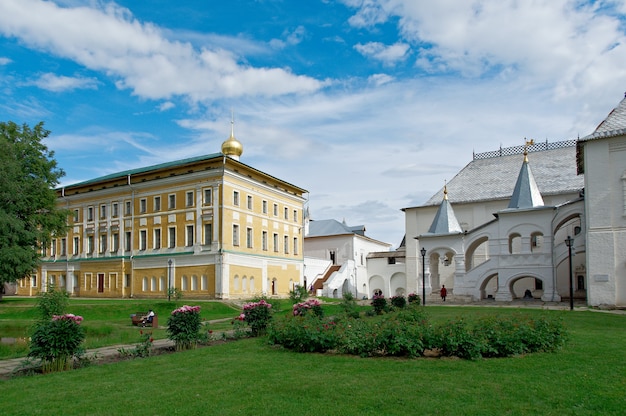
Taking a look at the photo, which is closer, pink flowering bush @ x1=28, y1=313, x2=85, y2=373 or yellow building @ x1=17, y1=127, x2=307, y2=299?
pink flowering bush @ x1=28, y1=313, x2=85, y2=373

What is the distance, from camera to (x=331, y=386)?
7.62 m

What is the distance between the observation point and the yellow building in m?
38.7

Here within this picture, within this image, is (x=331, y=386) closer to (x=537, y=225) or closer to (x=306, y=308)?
(x=306, y=308)

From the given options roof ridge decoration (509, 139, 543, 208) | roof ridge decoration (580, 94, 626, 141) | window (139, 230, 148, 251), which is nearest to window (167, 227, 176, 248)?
window (139, 230, 148, 251)

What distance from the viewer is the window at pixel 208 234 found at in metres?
38.9

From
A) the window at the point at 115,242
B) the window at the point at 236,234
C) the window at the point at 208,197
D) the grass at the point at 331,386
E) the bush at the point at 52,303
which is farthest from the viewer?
the window at the point at 115,242

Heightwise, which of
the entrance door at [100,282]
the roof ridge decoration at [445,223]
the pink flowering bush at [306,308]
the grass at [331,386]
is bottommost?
the entrance door at [100,282]

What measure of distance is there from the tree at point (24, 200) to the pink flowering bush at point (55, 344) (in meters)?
23.6

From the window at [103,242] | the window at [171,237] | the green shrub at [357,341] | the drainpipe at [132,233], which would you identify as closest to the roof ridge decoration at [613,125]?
the green shrub at [357,341]

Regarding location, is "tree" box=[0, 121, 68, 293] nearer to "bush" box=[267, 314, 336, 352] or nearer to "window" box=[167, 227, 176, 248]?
"window" box=[167, 227, 176, 248]

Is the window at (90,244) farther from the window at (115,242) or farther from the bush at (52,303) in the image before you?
the bush at (52,303)

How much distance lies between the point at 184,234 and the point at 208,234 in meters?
2.28

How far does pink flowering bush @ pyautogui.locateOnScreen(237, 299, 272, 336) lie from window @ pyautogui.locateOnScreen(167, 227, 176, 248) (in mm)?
27375

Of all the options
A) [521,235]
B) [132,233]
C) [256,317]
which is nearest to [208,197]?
[132,233]
